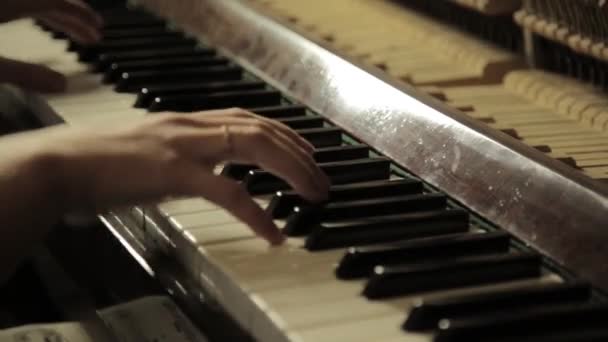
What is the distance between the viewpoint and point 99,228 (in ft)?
6.96

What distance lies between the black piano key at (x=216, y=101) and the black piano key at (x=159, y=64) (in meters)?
0.24

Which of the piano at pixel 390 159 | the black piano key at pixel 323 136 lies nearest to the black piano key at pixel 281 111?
the piano at pixel 390 159

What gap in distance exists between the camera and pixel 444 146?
1724 mm

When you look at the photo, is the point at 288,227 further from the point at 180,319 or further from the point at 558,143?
the point at 558,143

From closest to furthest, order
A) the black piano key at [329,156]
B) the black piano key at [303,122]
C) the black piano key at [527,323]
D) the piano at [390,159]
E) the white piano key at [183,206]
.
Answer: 1. the black piano key at [527,323]
2. the piano at [390,159]
3. the white piano key at [183,206]
4. the black piano key at [329,156]
5. the black piano key at [303,122]

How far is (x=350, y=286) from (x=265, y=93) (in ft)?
2.90

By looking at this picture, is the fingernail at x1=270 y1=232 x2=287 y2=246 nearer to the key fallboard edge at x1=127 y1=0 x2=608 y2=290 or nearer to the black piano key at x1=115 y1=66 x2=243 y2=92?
the key fallboard edge at x1=127 y1=0 x2=608 y2=290

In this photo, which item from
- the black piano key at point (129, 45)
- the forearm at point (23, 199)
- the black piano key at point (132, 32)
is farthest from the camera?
the black piano key at point (132, 32)

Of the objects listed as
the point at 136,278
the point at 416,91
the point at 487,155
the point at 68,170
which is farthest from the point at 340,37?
the point at 68,170

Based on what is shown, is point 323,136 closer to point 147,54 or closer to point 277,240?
point 277,240

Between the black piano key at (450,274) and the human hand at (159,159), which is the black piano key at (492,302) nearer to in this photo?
the black piano key at (450,274)

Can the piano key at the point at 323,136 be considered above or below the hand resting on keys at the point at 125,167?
below

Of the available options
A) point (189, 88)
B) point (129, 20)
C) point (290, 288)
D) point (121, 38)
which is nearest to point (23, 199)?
point (290, 288)

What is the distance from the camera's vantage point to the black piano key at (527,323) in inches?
48.3
